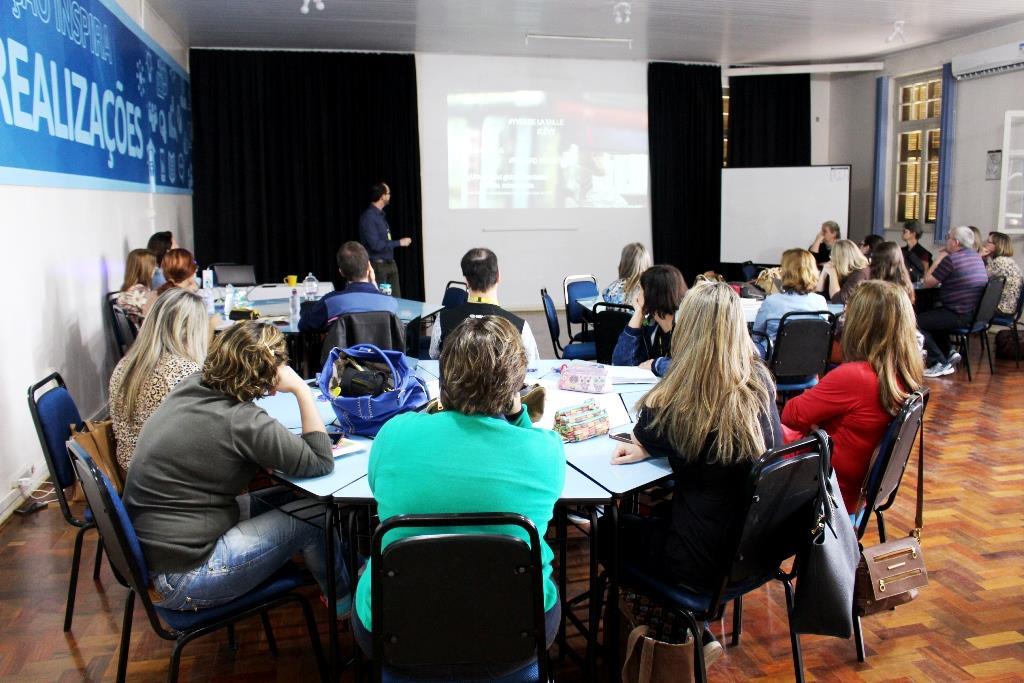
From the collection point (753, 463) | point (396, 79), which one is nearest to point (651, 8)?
point (396, 79)

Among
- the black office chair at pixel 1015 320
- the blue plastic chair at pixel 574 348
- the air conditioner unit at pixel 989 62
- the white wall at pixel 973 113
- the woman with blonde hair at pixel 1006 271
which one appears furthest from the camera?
the white wall at pixel 973 113

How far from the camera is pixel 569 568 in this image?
343 cm

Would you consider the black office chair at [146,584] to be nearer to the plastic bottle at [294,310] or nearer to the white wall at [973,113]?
the plastic bottle at [294,310]

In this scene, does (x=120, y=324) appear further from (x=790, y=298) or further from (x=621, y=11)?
(x=621, y=11)

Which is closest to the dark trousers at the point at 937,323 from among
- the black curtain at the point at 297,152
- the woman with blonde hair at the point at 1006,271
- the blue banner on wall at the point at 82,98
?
the woman with blonde hair at the point at 1006,271

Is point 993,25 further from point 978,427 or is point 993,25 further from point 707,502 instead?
point 707,502

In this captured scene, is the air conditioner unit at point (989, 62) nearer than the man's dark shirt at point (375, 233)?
Yes

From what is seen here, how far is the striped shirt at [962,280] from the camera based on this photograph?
6723mm

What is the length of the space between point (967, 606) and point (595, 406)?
1.54 meters

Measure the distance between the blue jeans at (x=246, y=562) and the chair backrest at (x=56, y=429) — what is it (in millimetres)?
757

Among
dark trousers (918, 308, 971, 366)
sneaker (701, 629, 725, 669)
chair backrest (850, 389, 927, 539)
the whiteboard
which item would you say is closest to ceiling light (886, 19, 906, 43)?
the whiteboard

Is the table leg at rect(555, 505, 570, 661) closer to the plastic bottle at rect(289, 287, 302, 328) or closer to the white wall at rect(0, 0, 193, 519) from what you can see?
the white wall at rect(0, 0, 193, 519)

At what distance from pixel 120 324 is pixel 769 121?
8.30 meters

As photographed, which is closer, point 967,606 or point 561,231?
point 967,606
